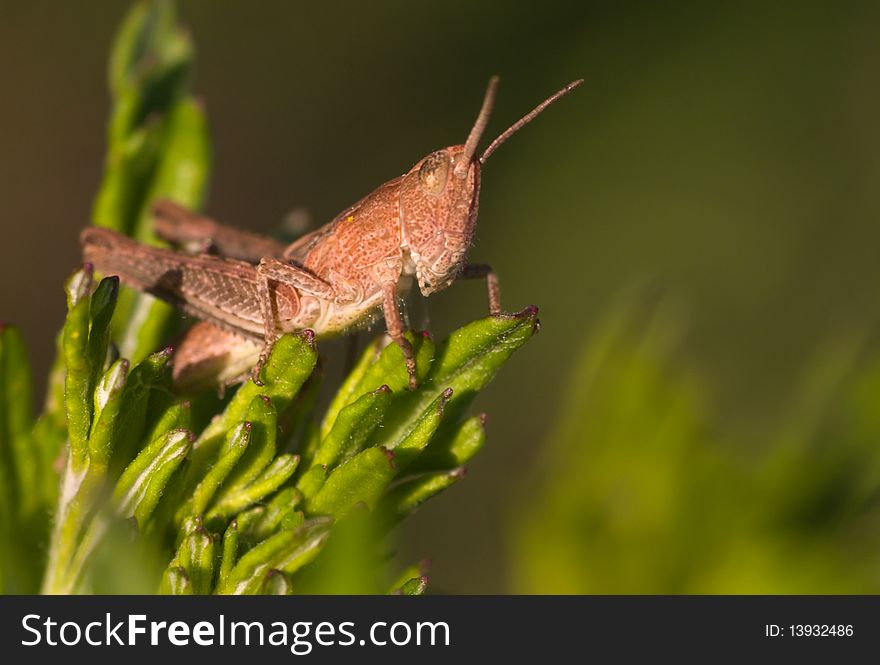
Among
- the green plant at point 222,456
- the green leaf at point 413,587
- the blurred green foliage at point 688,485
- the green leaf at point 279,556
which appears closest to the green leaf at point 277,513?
the green plant at point 222,456

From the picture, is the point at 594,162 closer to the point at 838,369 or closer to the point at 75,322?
the point at 838,369

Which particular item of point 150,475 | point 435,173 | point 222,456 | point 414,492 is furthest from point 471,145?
point 150,475

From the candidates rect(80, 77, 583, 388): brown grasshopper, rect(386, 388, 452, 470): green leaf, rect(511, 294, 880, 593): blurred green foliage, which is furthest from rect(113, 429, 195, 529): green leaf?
rect(511, 294, 880, 593): blurred green foliage

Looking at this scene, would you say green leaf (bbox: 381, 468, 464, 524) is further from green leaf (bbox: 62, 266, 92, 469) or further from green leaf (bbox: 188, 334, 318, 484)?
A: green leaf (bbox: 62, 266, 92, 469)

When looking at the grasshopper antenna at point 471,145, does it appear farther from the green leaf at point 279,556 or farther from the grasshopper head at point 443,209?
the green leaf at point 279,556

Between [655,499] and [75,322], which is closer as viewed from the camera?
[75,322]
